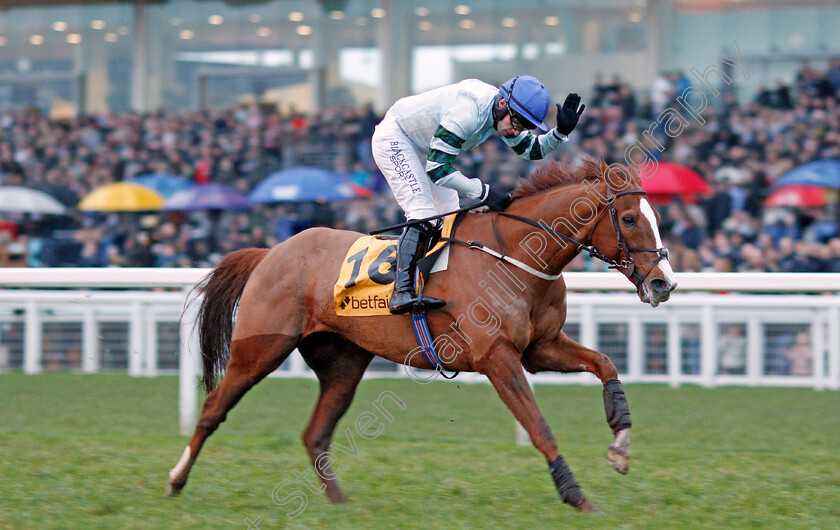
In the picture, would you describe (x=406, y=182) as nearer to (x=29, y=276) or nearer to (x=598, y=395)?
(x=29, y=276)

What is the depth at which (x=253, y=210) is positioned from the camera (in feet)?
40.5

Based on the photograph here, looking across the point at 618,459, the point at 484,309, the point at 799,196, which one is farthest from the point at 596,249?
the point at 799,196

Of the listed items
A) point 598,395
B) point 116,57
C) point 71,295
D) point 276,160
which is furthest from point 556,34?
point 71,295

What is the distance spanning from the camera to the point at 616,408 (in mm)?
3863

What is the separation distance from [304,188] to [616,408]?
26.3 ft

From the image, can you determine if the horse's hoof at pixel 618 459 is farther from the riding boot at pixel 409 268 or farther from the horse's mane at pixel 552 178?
the horse's mane at pixel 552 178

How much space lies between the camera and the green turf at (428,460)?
3928mm

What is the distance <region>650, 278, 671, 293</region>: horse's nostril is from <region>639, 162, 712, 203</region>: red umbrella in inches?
241

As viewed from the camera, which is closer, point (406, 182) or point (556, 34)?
point (406, 182)

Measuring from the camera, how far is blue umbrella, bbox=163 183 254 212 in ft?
39.6

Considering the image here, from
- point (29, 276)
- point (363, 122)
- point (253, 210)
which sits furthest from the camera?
point (363, 122)

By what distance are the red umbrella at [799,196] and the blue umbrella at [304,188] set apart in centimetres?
473

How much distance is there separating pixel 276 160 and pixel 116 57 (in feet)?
25.2

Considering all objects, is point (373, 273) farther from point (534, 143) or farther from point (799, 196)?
point (799, 196)
